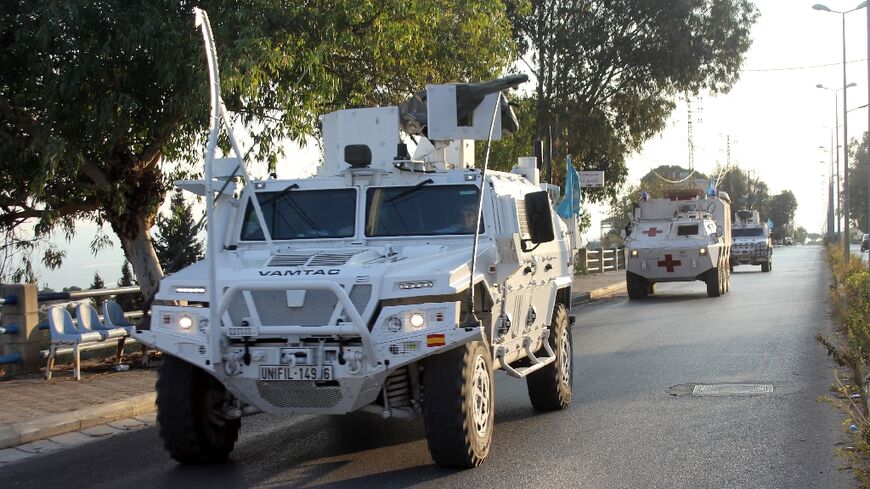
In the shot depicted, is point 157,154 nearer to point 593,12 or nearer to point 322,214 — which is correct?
point 322,214

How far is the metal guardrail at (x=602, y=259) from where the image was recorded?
41.4m

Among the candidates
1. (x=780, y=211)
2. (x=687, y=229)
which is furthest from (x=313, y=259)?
(x=780, y=211)

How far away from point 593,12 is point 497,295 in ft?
84.4

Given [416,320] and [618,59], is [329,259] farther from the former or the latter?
[618,59]

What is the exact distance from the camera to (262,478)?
7312 millimetres

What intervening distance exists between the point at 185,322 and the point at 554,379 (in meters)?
3.75

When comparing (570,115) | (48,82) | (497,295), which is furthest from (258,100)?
(570,115)

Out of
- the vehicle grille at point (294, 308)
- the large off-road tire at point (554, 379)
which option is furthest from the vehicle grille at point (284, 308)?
the large off-road tire at point (554, 379)

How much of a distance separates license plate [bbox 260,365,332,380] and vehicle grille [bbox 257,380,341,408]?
0.16 ft

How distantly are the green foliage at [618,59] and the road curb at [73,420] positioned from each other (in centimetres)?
2231

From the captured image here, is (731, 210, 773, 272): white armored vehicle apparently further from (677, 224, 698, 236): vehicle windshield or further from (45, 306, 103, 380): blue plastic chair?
(45, 306, 103, 380): blue plastic chair

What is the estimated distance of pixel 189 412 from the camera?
7430 millimetres

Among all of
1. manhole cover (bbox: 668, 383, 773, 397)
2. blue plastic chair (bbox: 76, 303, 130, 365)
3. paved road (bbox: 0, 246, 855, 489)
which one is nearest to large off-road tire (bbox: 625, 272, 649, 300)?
paved road (bbox: 0, 246, 855, 489)

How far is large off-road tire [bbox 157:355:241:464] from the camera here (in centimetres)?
745
